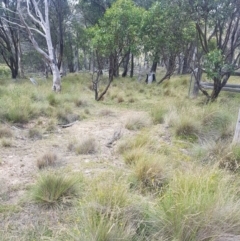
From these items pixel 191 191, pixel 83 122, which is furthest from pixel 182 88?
pixel 191 191

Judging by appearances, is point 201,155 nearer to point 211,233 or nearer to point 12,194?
point 211,233

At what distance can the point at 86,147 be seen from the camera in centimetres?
429

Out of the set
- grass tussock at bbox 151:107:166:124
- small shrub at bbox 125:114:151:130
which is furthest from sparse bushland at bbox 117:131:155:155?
grass tussock at bbox 151:107:166:124

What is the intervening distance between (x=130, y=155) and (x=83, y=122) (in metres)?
3.03

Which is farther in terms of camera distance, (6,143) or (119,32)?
(119,32)

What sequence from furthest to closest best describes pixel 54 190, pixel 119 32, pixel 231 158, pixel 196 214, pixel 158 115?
pixel 119 32 < pixel 158 115 < pixel 231 158 < pixel 54 190 < pixel 196 214

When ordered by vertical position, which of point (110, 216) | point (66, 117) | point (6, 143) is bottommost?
point (66, 117)

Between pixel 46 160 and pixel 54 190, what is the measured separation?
3.50 feet

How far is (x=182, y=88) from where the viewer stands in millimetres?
11516

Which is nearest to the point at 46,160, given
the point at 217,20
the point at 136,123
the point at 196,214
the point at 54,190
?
the point at 54,190

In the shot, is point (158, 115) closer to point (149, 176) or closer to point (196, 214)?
point (149, 176)

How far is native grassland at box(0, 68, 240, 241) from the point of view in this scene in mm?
2002

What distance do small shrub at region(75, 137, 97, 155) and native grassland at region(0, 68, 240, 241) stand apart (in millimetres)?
17

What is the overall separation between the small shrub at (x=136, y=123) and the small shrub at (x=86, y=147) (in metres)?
1.46
